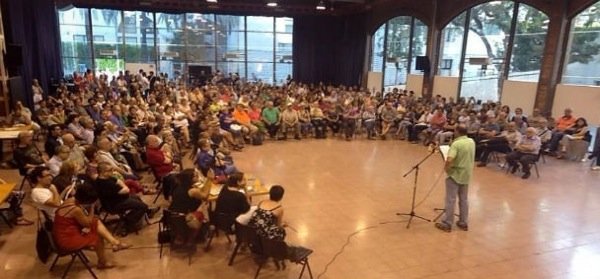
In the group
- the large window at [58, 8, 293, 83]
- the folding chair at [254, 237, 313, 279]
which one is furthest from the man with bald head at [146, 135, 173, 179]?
the large window at [58, 8, 293, 83]

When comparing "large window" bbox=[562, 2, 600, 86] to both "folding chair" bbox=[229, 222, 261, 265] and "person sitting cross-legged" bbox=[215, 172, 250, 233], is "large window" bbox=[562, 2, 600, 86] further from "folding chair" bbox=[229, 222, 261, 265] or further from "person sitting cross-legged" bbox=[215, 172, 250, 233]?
"folding chair" bbox=[229, 222, 261, 265]

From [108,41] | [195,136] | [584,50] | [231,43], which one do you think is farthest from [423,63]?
[108,41]

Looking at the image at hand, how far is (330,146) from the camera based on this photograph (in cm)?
951

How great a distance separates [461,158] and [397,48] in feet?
36.3

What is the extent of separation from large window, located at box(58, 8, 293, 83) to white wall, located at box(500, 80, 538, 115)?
1043 cm

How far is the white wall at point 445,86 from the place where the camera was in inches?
477

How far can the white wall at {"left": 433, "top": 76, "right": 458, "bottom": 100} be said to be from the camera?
12117mm

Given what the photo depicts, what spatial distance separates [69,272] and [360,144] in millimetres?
7166

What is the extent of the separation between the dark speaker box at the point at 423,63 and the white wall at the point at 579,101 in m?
3.90

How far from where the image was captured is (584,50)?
9.14m

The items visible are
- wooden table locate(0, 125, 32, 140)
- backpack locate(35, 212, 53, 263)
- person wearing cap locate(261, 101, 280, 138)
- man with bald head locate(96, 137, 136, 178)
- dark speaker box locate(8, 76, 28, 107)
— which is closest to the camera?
backpack locate(35, 212, 53, 263)

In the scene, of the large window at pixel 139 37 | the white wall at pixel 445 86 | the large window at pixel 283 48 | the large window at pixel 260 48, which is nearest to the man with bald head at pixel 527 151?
the white wall at pixel 445 86

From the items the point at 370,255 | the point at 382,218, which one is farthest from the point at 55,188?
the point at 382,218

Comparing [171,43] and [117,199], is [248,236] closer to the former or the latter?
[117,199]
